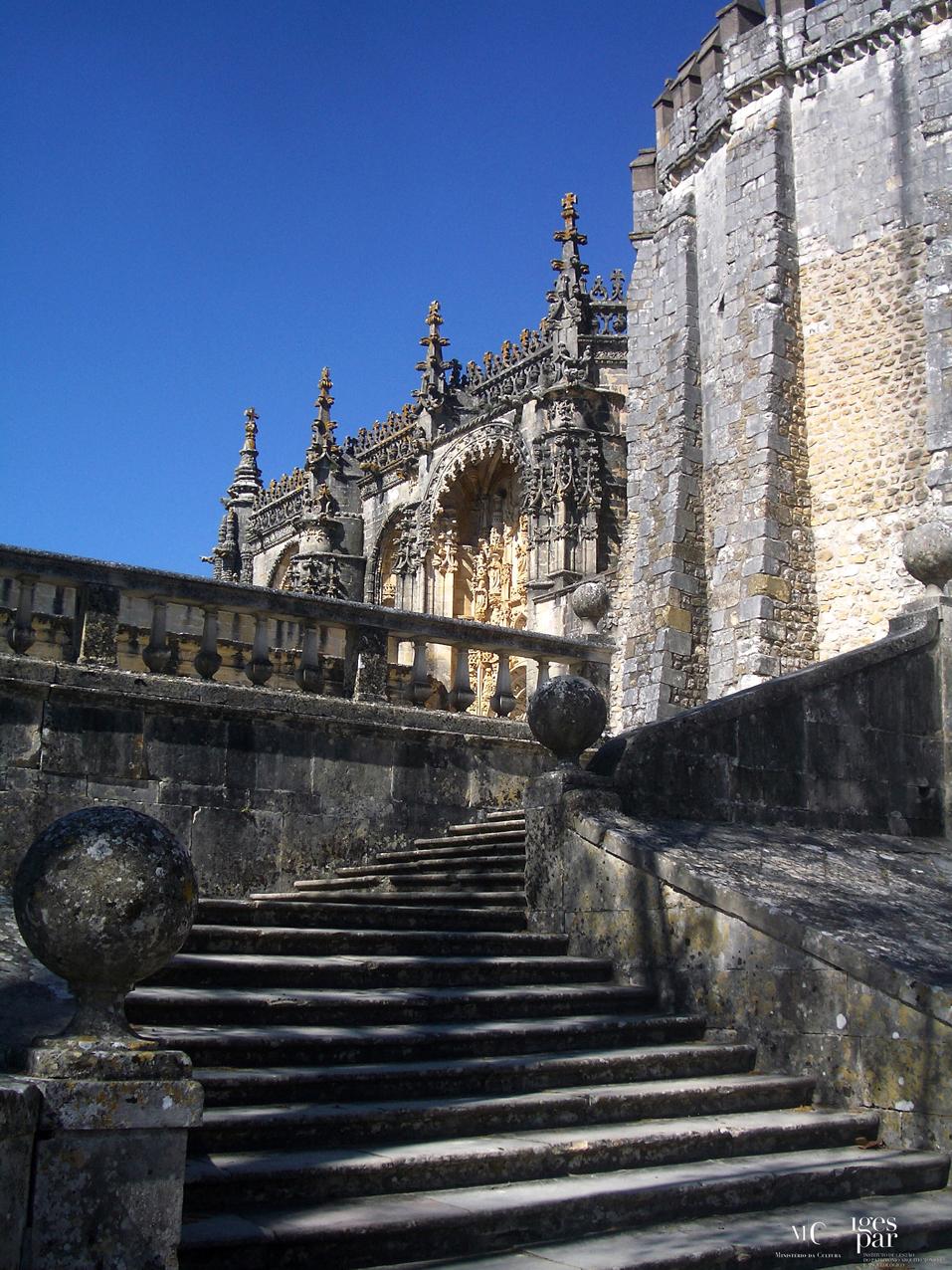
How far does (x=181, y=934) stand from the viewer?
3.79m

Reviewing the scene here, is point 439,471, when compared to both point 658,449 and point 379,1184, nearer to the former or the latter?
point 658,449

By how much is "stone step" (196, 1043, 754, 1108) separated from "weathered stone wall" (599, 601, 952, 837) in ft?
6.56

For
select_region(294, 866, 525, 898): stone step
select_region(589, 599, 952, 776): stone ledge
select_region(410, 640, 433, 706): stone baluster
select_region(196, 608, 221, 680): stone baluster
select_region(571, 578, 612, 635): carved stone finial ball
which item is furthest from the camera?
select_region(571, 578, 612, 635): carved stone finial ball

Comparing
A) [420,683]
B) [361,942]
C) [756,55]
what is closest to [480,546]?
[756,55]

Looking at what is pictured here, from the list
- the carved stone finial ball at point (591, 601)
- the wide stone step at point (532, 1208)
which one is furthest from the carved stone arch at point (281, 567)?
the wide stone step at point (532, 1208)

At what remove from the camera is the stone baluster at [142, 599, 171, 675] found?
29.0ft

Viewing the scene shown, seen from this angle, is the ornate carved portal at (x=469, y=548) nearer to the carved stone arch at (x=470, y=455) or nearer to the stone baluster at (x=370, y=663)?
the carved stone arch at (x=470, y=455)

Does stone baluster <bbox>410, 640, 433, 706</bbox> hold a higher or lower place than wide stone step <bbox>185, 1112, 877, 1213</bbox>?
higher

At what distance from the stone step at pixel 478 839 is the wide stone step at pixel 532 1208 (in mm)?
3689

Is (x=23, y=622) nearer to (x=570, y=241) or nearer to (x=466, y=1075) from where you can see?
(x=466, y=1075)

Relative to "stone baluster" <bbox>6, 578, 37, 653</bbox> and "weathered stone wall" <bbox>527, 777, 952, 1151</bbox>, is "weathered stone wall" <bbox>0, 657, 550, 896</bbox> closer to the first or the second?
"stone baluster" <bbox>6, 578, 37, 653</bbox>

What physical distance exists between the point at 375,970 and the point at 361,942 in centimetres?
46

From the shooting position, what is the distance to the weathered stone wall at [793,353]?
1628cm

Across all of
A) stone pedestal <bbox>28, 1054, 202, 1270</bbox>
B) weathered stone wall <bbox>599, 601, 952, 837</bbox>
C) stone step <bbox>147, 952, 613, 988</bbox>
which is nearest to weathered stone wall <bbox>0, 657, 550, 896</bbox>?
weathered stone wall <bbox>599, 601, 952, 837</bbox>
